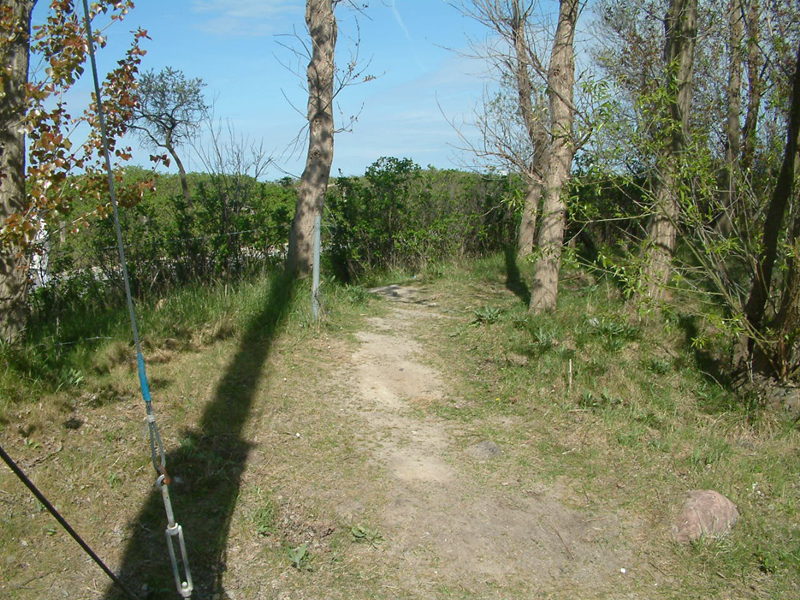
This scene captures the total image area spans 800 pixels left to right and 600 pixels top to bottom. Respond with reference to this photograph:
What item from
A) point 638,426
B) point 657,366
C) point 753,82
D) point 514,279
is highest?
point 753,82

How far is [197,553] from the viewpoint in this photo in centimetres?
409

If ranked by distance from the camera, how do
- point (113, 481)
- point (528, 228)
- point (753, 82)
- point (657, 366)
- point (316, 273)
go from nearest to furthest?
point (113, 481) → point (657, 366) → point (316, 273) → point (753, 82) → point (528, 228)

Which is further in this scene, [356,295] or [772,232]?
[356,295]

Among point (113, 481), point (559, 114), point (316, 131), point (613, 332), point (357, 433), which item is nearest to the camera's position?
point (113, 481)

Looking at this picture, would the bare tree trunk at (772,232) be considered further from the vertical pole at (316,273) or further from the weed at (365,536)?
the vertical pole at (316,273)

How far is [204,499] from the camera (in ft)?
15.1

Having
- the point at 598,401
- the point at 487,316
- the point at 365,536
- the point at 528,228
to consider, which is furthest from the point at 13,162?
the point at 528,228

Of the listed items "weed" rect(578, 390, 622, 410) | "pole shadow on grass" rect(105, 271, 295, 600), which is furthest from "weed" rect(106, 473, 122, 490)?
"weed" rect(578, 390, 622, 410)

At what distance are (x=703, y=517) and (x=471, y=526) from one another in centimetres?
152

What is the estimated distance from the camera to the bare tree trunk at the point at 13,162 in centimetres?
539

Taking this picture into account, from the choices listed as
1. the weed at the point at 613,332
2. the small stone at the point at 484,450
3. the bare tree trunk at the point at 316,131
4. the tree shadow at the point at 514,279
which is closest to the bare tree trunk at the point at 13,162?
the bare tree trunk at the point at 316,131

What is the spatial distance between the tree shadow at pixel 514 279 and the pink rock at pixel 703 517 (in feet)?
14.6

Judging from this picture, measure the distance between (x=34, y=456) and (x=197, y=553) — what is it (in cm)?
148

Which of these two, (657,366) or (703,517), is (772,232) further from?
(703,517)
